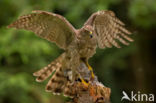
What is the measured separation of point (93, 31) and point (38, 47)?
6.72ft

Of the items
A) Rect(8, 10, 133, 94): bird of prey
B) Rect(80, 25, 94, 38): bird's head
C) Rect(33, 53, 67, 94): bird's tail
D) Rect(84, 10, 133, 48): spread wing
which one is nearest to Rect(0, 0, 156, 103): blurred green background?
Rect(84, 10, 133, 48): spread wing

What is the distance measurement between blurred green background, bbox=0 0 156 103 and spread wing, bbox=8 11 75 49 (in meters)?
1.00

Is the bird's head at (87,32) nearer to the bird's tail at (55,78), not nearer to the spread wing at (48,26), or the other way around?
the spread wing at (48,26)

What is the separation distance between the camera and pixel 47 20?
4727 mm

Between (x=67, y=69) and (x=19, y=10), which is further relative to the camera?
(x=19, y=10)

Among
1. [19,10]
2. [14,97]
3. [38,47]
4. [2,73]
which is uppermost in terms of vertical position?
[19,10]

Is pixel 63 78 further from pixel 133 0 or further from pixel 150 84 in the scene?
pixel 150 84

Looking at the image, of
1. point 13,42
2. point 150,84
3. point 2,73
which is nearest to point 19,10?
point 13,42

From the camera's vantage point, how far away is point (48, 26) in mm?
4789

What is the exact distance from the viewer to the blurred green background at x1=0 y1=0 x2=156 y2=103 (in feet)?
22.7

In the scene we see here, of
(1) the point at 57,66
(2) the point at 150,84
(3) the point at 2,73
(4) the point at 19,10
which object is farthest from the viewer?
(2) the point at 150,84

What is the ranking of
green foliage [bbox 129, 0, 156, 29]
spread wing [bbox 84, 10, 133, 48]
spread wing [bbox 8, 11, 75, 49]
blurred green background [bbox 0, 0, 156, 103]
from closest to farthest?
spread wing [bbox 8, 11, 75, 49]
spread wing [bbox 84, 10, 133, 48]
blurred green background [bbox 0, 0, 156, 103]
green foliage [bbox 129, 0, 156, 29]

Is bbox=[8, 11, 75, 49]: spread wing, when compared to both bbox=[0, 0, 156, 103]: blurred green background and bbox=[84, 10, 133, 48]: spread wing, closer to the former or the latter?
bbox=[84, 10, 133, 48]: spread wing

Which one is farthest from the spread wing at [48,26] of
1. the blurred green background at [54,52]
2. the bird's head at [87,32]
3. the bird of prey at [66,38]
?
the blurred green background at [54,52]
